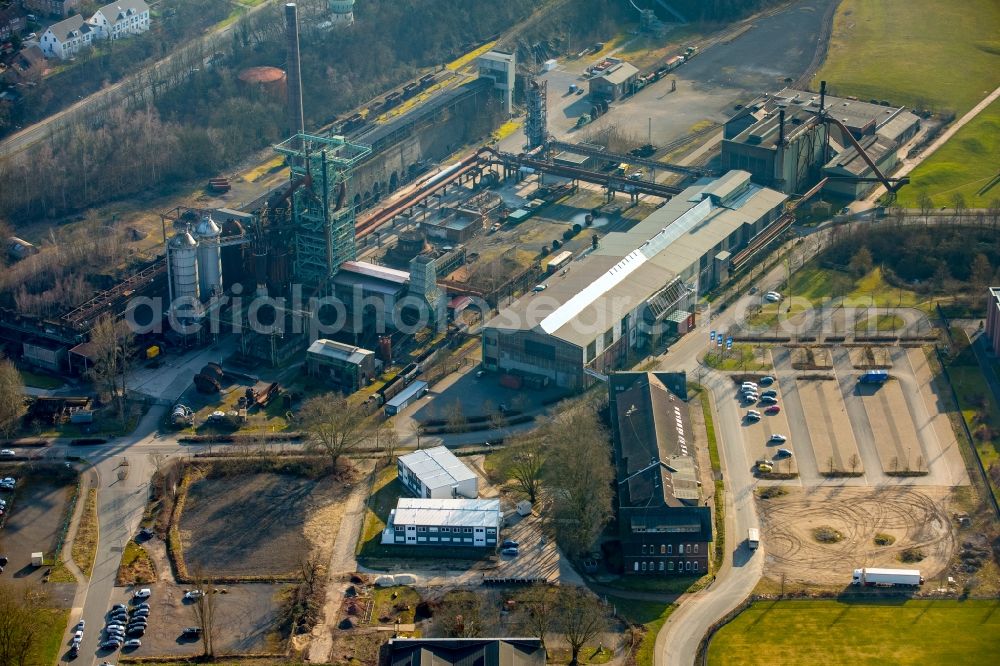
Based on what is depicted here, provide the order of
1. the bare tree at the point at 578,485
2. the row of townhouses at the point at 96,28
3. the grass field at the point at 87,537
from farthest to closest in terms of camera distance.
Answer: the row of townhouses at the point at 96,28, the grass field at the point at 87,537, the bare tree at the point at 578,485

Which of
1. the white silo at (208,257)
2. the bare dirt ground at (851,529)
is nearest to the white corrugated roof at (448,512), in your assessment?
the bare dirt ground at (851,529)

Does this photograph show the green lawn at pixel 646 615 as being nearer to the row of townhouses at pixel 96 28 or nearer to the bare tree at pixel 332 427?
the bare tree at pixel 332 427

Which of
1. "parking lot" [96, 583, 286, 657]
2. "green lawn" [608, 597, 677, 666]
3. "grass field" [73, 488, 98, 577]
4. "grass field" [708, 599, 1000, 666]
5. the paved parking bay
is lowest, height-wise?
"grass field" [73, 488, 98, 577]

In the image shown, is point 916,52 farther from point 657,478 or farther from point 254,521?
point 254,521

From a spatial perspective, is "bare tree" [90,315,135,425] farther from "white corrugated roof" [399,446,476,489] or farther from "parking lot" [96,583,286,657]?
"white corrugated roof" [399,446,476,489]

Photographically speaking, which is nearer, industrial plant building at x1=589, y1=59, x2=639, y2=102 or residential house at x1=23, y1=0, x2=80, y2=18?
industrial plant building at x1=589, y1=59, x2=639, y2=102

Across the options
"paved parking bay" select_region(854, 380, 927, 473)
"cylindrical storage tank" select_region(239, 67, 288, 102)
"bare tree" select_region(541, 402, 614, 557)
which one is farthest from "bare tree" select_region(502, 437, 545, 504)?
"cylindrical storage tank" select_region(239, 67, 288, 102)

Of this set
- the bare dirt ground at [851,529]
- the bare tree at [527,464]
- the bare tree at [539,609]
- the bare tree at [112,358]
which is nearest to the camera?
the bare tree at [539,609]
